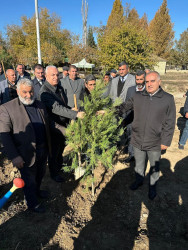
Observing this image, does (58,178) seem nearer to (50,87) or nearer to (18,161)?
(18,161)

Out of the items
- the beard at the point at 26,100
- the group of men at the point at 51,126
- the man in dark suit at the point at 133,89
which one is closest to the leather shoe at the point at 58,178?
the group of men at the point at 51,126

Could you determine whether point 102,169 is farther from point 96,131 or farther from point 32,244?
point 32,244

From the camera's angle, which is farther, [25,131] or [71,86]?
[71,86]

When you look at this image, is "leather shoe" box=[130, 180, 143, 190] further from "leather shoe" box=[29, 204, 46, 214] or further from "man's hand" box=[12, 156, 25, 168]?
"man's hand" box=[12, 156, 25, 168]

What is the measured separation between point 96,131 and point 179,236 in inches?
91.1

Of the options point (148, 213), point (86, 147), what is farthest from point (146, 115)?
point (148, 213)

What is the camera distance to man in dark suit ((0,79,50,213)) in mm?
2531

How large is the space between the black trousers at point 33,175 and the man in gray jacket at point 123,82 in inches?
107

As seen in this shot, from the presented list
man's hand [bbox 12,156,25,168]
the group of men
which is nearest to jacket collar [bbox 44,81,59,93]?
the group of men

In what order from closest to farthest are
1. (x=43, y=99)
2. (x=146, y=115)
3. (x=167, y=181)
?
(x=146, y=115) < (x=43, y=99) < (x=167, y=181)

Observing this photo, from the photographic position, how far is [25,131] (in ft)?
8.70

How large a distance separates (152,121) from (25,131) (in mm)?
2272

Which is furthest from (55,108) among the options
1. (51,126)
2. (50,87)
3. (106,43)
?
(106,43)

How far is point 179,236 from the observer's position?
2908 mm
